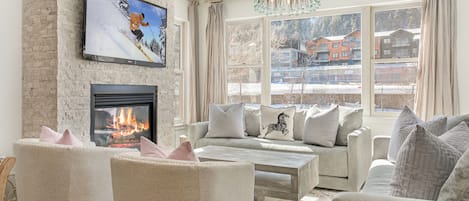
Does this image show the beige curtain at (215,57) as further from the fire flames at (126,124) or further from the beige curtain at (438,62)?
the beige curtain at (438,62)

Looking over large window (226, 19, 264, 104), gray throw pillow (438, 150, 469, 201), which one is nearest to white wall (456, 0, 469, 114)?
large window (226, 19, 264, 104)

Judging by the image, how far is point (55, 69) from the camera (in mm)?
3104

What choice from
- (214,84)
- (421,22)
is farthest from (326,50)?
(214,84)

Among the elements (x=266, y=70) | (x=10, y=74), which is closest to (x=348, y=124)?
(x=266, y=70)

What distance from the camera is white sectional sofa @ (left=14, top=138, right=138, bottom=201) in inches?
73.0

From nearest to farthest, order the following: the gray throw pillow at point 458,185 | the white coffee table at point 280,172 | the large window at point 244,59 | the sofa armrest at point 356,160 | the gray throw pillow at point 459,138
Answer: the gray throw pillow at point 458,185 → the gray throw pillow at point 459,138 → the white coffee table at point 280,172 → the sofa armrest at point 356,160 → the large window at point 244,59

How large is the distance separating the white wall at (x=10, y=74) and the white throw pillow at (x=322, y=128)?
3034 mm

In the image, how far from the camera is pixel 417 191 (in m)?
1.46

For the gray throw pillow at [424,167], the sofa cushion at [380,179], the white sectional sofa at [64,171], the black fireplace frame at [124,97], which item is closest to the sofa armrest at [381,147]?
the sofa cushion at [380,179]

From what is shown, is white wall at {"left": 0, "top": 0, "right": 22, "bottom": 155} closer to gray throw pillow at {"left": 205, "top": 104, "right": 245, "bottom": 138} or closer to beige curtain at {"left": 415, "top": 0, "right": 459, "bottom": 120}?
gray throw pillow at {"left": 205, "top": 104, "right": 245, "bottom": 138}

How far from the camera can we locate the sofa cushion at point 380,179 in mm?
2127

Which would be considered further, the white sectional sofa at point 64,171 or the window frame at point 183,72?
the window frame at point 183,72

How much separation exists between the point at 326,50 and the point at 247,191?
3609 millimetres

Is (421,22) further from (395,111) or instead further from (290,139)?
(290,139)
